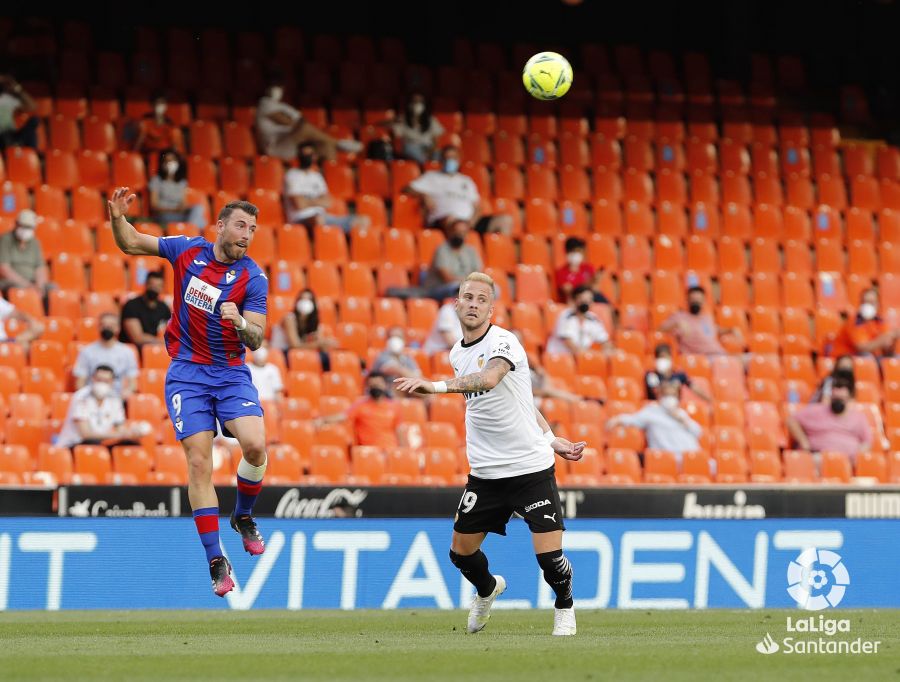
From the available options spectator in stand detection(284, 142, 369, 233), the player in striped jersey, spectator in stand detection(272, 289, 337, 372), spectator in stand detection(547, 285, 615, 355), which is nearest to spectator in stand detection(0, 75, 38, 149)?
spectator in stand detection(284, 142, 369, 233)

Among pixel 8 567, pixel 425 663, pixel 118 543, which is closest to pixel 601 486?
pixel 118 543

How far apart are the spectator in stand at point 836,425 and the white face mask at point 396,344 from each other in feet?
14.2

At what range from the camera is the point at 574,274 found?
17.8 metres

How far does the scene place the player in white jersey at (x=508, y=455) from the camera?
8.64 meters

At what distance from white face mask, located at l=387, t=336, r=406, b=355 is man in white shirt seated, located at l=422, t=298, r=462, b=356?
2.06 feet

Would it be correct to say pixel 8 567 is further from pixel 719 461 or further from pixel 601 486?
pixel 719 461

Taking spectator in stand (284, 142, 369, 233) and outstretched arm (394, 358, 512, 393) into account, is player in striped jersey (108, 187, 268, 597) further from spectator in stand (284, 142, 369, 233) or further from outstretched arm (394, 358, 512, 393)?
spectator in stand (284, 142, 369, 233)

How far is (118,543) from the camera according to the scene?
1206 centimetres

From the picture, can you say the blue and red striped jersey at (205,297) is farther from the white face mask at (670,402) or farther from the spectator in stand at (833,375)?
the spectator in stand at (833,375)

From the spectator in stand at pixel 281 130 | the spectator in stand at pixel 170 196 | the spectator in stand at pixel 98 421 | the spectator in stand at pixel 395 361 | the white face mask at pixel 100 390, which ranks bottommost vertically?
the spectator in stand at pixel 98 421

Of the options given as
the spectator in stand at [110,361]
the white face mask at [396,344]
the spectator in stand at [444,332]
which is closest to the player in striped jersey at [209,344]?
the spectator in stand at [110,361]

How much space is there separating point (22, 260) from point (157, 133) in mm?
2793

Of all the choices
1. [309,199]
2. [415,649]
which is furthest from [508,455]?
[309,199]

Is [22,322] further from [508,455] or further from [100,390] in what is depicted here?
[508,455]
